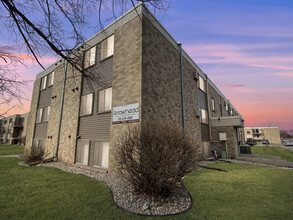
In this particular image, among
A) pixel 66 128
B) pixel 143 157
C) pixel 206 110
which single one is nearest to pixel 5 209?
pixel 143 157

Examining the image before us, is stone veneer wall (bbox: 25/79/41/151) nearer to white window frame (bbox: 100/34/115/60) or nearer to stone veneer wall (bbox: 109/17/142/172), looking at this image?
white window frame (bbox: 100/34/115/60)

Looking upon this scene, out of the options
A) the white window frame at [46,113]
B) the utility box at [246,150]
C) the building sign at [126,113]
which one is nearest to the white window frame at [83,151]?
the building sign at [126,113]

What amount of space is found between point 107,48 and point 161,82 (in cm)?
470

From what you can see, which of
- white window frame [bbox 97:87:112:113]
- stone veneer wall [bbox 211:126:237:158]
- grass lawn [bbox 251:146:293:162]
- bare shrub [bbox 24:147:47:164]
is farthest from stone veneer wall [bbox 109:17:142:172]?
grass lawn [bbox 251:146:293:162]

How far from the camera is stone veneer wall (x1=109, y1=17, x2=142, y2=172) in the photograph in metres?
8.32

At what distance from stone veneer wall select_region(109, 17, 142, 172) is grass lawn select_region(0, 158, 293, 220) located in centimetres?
278

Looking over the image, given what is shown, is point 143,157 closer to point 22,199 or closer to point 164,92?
point 22,199

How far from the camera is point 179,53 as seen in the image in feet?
43.7

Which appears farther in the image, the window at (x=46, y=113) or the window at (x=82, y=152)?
the window at (x=46, y=113)

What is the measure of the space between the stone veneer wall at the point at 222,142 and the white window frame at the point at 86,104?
13414mm

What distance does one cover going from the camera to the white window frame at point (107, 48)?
34.6 feet

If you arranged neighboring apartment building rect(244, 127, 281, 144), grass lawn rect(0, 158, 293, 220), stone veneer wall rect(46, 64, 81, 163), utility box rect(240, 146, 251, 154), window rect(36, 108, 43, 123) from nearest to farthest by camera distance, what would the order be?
grass lawn rect(0, 158, 293, 220) → stone veneer wall rect(46, 64, 81, 163) → window rect(36, 108, 43, 123) → utility box rect(240, 146, 251, 154) → neighboring apartment building rect(244, 127, 281, 144)

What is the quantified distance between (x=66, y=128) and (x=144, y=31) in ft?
31.1

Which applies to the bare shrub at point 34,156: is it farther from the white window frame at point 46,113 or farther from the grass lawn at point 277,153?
the grass lawn at point 277,153
